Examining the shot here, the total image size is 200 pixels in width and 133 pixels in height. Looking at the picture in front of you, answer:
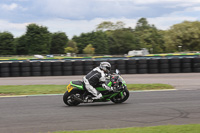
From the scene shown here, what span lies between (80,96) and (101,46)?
8869cm

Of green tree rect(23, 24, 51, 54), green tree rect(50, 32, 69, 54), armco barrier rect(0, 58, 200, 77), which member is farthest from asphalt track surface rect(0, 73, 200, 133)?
green tree rect(50, 32, 69, 54)

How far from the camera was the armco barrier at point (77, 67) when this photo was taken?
2044 cm

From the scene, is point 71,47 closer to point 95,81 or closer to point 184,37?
point 184,37

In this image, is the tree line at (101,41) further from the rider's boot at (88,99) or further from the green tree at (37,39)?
the rider's boot at (88,99)

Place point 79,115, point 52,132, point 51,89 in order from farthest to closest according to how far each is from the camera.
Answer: point 51,89
point 79,115
point 52,132

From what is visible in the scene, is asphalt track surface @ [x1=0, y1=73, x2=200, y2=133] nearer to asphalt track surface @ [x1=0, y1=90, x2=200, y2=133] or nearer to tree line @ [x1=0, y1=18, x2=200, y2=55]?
asphalt track surface @ [x1=0, y1=90, x2=200, y2=133]

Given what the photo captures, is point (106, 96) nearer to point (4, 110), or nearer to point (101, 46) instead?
point (4, 110)

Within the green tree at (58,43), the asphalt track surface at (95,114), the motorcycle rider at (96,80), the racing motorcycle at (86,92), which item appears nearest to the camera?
the asphalt track surface at (95,114)

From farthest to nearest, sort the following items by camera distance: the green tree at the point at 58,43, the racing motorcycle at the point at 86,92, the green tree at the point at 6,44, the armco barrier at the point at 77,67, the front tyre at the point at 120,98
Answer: the green tree at the point at 58,43
the green tree at the point at 6,44
the armco barrier at the point at 77,67
the front tyre at the point at 120,98
the racing motorcycle at the point at 86,92

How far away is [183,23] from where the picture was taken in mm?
82375

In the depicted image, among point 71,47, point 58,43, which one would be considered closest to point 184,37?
point 71,47

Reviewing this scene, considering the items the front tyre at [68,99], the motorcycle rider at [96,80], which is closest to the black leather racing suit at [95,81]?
the motorcycle rider at [96,80]

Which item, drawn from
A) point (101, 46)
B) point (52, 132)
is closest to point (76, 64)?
point (52, 132)

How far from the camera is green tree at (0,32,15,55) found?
8844cm
